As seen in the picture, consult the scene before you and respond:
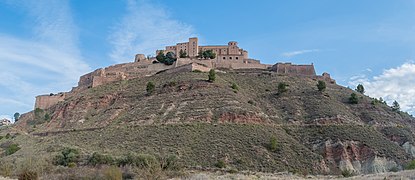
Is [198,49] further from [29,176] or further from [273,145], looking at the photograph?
[29,176]

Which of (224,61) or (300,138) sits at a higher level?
(224,61)

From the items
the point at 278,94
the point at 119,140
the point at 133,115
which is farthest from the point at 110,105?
the point at 278,94

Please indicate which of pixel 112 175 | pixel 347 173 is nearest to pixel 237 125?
pixel 347 173

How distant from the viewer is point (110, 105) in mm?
60531

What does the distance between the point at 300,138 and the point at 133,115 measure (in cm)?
1980

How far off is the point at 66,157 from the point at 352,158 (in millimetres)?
26954

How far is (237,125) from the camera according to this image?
156 ft

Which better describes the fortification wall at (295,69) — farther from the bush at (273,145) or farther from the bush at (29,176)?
the bush at (29,176)

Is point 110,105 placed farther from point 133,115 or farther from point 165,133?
point 165,133

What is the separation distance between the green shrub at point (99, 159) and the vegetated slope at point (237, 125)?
3623 mm

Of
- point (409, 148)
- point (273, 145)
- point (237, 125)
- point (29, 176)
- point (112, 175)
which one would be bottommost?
Answer: point (29, 176)

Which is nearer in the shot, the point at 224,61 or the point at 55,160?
the point at 55,160

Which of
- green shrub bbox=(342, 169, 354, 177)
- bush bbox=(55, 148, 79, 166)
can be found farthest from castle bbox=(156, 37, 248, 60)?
bush bbox=(55, 148, 79, 166)

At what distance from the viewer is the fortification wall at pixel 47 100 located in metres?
74.4
